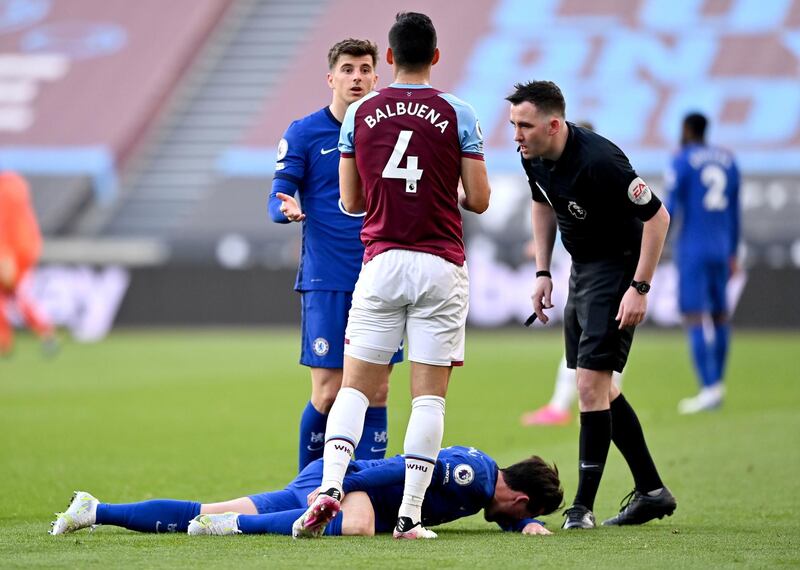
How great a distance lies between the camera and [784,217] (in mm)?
24219

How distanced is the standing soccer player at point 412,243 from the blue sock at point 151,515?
0.59 metres

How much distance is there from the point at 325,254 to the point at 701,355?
618 centimetres

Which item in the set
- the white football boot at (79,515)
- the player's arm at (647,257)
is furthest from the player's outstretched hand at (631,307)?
the white football boot at (79,515)

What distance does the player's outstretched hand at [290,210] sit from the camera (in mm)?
5543

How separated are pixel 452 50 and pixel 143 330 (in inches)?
403

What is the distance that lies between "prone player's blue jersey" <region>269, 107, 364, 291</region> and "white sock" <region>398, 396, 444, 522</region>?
1148mm

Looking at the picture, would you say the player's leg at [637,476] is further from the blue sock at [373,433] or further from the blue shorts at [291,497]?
the blue shorts at [291,497]

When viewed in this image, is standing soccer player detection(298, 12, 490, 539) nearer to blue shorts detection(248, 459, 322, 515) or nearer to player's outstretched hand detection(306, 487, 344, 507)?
player's outstretched hand detection(306, 487, 344, 507)

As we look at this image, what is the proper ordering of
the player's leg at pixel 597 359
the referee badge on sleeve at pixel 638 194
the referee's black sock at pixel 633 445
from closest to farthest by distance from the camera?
the referee badge on sleeve at pixel 638 194 < the player's leg at pixel 597 359 < the referee's black sock at pixel 633 445

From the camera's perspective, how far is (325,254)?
6.19 metres

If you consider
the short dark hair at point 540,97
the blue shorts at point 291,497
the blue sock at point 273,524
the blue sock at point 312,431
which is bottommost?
the blue sock at point 273,524

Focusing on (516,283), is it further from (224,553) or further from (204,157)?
(224,553)

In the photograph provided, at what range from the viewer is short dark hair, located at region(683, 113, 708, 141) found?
1142cm

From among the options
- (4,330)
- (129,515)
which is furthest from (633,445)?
(4,330)
